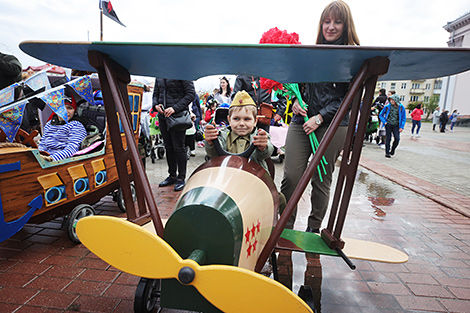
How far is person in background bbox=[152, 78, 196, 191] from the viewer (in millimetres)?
4293

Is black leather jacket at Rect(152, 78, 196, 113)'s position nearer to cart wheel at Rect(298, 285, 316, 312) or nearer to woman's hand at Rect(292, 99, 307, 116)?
woman's hand at Rect(292, 99, 307, 116)

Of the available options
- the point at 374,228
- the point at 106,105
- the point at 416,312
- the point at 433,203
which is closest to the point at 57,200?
the point at 106,105

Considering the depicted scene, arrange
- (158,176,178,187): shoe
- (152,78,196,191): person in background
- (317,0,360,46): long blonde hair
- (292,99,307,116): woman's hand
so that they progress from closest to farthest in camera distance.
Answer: (317,0,360,46): long blonde hair
(292,99,307,116): woman's hand
(152,78,196,191): person in background
(158,176,178,187): shoe

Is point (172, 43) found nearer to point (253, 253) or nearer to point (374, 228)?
point (253, 253)

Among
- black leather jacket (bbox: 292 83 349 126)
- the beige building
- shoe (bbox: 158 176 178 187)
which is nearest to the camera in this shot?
black leather jacket (bbox: 292 83 349 126)

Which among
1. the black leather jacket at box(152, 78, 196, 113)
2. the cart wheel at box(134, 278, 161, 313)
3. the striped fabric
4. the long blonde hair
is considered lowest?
the cart wheel at box(134, 278, 161, 313)

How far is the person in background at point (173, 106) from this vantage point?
14.1 feet

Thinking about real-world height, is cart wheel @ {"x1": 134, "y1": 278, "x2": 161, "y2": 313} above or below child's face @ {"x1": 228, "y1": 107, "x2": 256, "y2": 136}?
below

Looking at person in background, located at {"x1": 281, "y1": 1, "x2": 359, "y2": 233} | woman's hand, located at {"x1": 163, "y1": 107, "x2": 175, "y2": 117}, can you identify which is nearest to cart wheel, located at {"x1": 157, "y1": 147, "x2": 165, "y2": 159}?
woman's hand, located at {"x1": 163, "y1": 107, "x2": 175, "y2": 117}

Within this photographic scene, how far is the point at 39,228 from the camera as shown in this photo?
296 centimetres

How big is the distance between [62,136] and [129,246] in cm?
242

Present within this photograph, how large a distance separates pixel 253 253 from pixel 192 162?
5.70 metres

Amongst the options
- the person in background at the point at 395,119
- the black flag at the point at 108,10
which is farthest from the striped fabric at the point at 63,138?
the person in background at the point at 395,119

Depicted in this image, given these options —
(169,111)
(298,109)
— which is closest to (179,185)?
(169,111)
